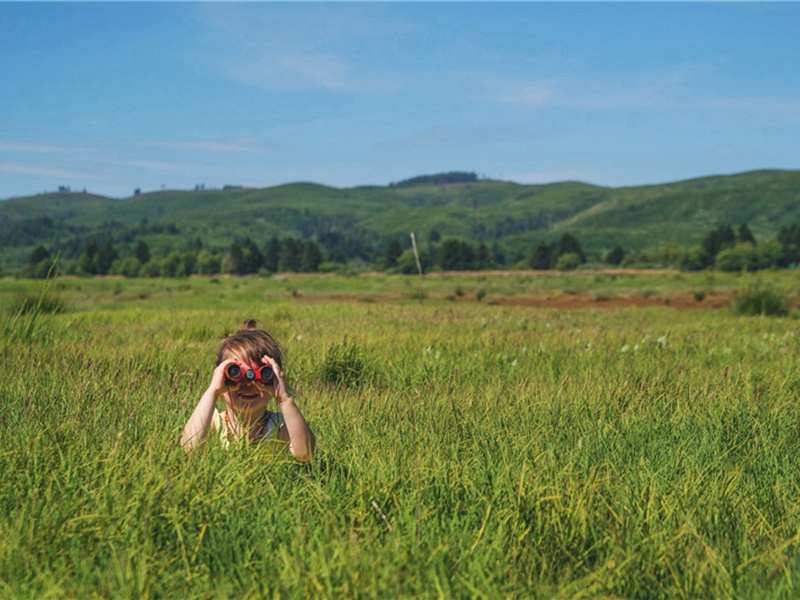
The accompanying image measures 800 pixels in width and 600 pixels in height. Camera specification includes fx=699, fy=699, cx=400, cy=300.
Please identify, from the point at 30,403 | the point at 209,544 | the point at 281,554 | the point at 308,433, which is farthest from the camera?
the point at 30,403

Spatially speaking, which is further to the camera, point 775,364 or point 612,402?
point 775,364

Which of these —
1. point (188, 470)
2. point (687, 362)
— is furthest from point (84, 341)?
point (687, 362)

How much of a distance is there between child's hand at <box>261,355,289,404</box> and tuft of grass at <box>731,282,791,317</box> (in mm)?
14753

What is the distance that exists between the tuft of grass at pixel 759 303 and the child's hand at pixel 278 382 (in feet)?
48.4

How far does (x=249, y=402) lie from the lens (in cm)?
343

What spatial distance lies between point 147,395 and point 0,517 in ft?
6.75

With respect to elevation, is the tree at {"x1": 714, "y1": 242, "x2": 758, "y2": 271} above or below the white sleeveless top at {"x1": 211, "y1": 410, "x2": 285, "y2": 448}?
below

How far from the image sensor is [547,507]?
103 inches

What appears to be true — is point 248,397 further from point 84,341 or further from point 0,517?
point 84,341

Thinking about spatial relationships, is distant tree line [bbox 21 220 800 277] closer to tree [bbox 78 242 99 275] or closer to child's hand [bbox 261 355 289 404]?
tree [bbox 78 242 99 275]

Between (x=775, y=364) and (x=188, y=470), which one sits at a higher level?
(x=188, y=470)

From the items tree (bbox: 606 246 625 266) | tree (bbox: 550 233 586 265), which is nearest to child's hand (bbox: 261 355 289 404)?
tree (bbox: 606 246 625 266)

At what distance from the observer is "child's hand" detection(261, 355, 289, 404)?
323cm

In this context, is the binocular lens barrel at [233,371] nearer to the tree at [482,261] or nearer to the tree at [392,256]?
the tree at [482,261]
